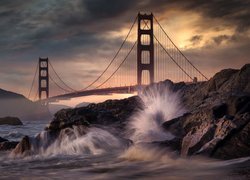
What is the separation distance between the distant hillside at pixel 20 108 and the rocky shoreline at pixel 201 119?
90.9 meters

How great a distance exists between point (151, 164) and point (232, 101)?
3.23 metres

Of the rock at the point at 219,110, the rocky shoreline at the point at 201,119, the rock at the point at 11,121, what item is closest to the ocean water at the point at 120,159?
the rocky shoreline at the point at 201,119

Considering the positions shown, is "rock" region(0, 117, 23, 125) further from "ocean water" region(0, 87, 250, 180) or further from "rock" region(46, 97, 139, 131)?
"ocean water" region(0, 87, 250, 180)

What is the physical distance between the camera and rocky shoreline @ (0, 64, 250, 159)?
32.0 feet

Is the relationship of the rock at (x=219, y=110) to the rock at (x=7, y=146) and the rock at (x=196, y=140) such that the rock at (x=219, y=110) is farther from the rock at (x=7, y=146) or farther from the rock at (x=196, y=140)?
the rock at (x=7, y=146)

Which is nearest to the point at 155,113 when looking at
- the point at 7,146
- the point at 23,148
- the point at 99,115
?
the point at 99,115

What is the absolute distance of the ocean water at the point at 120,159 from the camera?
28.1 feet

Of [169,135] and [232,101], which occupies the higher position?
[232,101]

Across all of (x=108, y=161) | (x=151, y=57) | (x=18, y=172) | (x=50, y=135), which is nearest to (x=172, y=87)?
(x=50, y=135)

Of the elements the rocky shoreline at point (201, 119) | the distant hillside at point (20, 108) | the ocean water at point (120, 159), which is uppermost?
the distant hillside at point (20, 108)

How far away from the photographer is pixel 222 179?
24.2 feet

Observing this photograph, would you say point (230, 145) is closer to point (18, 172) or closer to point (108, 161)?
point (108, 161)

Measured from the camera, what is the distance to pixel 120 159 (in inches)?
442

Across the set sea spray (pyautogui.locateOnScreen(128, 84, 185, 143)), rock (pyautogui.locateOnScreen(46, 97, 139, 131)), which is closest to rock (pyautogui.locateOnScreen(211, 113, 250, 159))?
sea spray (pyautogui.locateOnScreen(128, 84, 185, 143))
